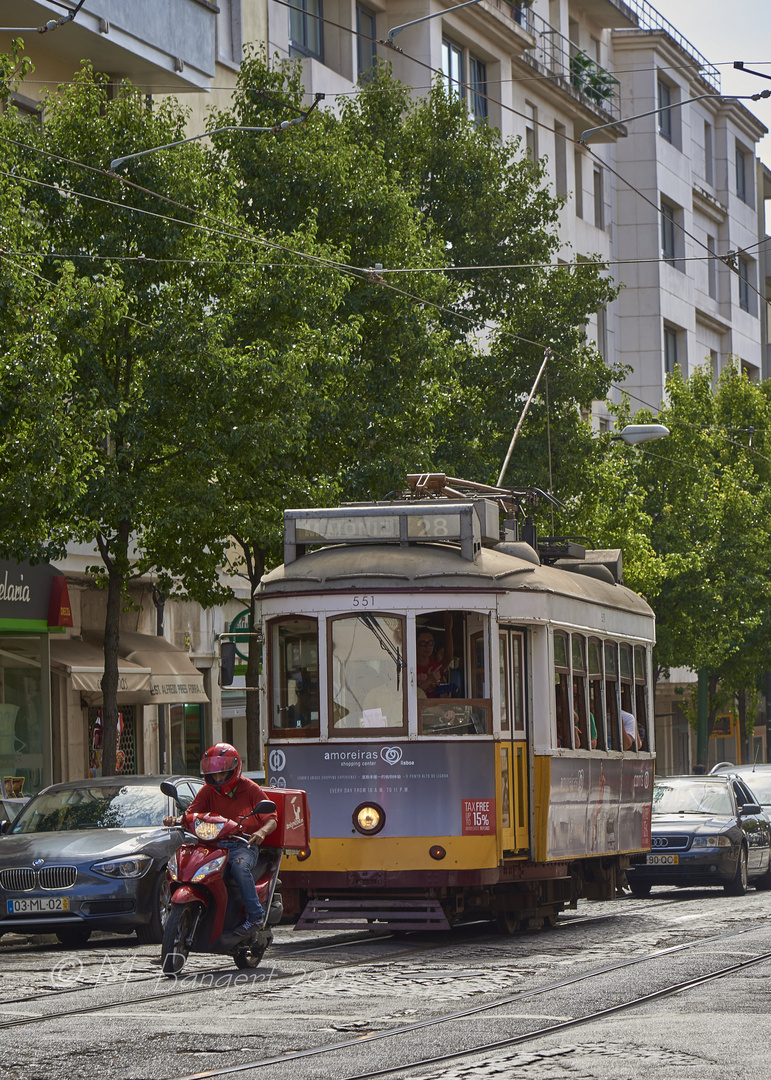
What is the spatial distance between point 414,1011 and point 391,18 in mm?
32144

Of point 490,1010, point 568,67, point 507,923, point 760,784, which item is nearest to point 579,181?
point 568,67

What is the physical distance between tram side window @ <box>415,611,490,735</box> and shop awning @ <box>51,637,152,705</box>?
1219 centimetres

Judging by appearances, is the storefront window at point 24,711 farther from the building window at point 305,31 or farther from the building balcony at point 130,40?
the building window at point 305,31

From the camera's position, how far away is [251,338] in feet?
72.1

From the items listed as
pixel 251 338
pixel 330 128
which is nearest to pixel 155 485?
pixel 251 338

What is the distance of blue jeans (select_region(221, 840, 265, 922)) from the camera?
11.6 meters

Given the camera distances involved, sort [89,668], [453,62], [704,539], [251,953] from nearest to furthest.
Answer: [251,953] → [89,668] → [704,539] → [453,62]

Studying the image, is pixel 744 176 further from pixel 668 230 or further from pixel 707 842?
pixel 707 842

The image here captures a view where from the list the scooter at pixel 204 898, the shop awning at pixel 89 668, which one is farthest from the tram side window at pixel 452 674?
the shop awning at pixel 89 668

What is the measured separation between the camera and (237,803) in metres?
12.1

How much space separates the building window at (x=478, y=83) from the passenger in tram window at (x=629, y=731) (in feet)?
85.8

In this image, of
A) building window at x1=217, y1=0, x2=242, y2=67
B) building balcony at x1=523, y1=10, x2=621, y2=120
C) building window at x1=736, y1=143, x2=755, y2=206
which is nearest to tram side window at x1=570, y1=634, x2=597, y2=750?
building window at x1=217, y1=0, x2=242, y2=67

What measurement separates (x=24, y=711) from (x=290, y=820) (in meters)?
14.0

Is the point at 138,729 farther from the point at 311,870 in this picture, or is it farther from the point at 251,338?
the point at 311,870
